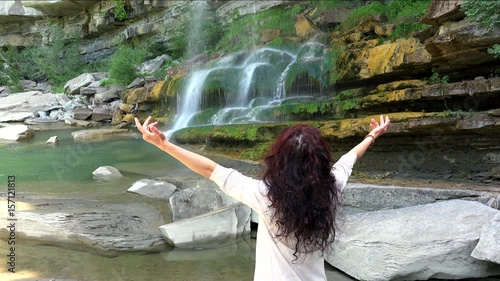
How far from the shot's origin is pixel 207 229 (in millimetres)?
4414

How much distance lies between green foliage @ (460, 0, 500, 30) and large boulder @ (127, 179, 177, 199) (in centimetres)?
479

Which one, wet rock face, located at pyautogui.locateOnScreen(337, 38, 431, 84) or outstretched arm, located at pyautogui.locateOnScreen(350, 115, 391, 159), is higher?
wet rock face, located at pyautogui.locateOnScreen(337, 38, 431, 84)

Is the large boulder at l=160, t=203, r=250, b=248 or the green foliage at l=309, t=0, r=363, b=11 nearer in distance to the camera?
the large boulder at l=160, t=203, r=250, b=248

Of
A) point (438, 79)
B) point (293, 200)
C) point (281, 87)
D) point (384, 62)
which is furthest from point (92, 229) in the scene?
point (281, 87)

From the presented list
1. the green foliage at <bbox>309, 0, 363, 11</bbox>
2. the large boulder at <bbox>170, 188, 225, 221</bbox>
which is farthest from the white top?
the green foliage at <bbox>309, 0, 363, 11</bbox>

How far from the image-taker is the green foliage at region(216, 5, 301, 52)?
1617cm

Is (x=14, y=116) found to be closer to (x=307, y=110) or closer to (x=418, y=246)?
(x=307, y=110)

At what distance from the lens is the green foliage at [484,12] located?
5.00m

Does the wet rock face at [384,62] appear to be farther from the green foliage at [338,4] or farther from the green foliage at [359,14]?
the green foliage at [338,4]

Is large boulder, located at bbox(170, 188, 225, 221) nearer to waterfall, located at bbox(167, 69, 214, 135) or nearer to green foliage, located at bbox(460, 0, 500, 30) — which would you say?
green foliage, located at bbox(460, 0, 500, 30)

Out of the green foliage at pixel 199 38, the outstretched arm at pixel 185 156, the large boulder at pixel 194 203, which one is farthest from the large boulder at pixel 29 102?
the outstretched arm at pixel 185 156

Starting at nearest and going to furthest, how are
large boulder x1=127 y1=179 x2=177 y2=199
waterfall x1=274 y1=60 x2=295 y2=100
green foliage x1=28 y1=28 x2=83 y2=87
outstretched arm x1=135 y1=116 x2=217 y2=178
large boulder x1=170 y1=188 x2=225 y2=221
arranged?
1. outstretched arm x1=135 y1=116 x2=217 y2=178
2. large boulder x1=170 y1=188 x2=225 y2=221
3. large boulder x1=127 y1=179 x2=177 y2=199
4. waterfall x1=274 y1=60 x2=295 y2=100
5. green foliage x1=28 y1=28 x2=83 y2=87

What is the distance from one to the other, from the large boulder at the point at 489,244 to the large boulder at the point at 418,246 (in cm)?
15

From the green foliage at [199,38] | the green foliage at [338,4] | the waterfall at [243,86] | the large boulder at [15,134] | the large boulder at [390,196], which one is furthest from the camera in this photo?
the green foliage at [199,38]
